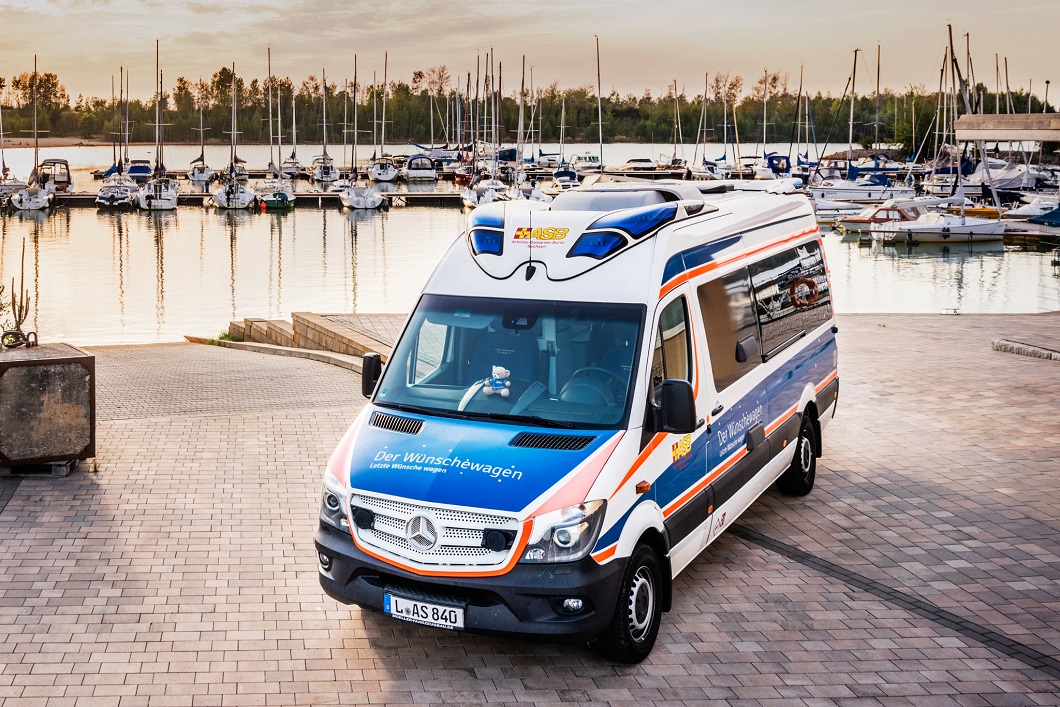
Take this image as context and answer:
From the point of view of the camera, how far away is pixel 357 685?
622 cm

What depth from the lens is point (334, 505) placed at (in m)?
6.59

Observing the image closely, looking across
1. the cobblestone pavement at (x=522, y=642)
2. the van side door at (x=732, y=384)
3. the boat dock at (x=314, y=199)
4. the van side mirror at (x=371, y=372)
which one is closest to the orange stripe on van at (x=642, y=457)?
the van side door at (x=732, y=384)

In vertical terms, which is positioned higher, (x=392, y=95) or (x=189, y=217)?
(x=392, y=95)

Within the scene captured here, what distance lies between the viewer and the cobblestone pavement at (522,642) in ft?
20.5

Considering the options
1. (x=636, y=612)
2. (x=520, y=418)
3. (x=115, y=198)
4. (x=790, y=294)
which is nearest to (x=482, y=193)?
(x=115, y=198)

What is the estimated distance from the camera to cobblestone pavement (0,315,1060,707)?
Result: 246 inches

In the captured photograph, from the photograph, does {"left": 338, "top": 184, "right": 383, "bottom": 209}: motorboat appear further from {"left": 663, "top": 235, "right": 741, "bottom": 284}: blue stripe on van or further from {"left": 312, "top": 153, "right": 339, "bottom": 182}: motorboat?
{"left": 663, "top": 235, "right": 741, "bottom": 284}: blue stripe on van

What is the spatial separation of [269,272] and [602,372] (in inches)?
1590

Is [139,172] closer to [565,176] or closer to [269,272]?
[565,176]

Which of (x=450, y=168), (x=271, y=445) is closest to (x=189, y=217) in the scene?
(x=450, y=168)

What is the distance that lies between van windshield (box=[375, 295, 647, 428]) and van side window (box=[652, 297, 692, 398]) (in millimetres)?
186

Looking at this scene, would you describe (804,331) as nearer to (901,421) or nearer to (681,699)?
(901,421)

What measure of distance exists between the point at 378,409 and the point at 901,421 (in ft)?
23.7

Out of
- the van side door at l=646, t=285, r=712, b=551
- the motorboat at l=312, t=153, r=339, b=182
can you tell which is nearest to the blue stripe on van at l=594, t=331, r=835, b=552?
the van side door at l=646, t=285, r=712, b=551
